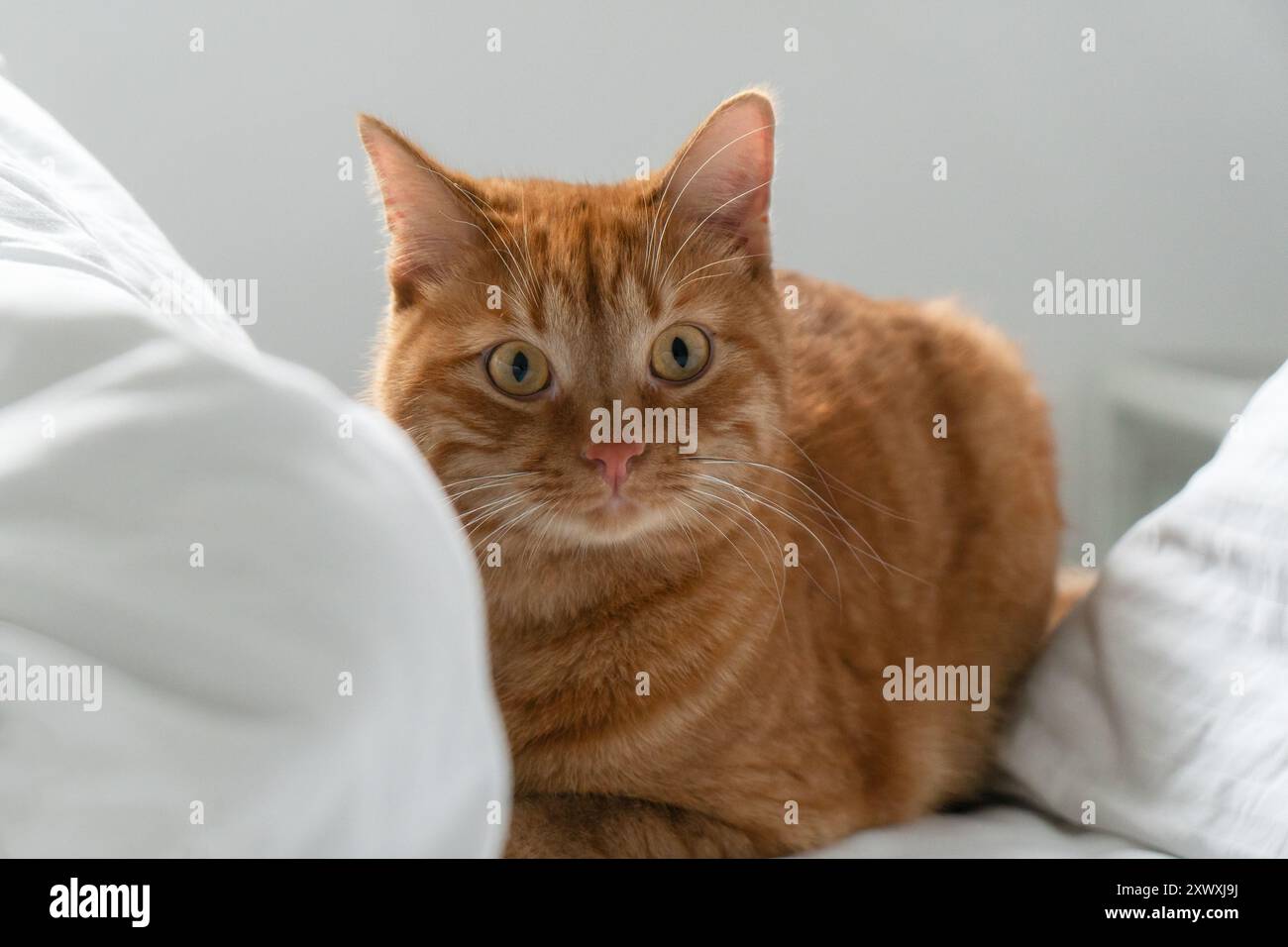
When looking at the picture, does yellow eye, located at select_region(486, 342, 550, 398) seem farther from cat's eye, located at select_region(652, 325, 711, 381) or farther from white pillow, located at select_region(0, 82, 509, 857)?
white pillow, located at select_region(0, 82, 509, 857)

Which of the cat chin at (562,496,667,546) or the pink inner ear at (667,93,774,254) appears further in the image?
the pink inner ear at (667,93,774,254)

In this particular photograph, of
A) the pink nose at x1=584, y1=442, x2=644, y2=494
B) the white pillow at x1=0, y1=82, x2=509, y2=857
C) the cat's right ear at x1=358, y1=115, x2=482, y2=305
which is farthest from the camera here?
the cat's right ear at x1=358, y1=115, x2=482, y2=305

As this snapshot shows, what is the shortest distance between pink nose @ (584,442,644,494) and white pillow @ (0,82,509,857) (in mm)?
465

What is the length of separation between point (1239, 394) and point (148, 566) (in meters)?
2.00

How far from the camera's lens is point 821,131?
253cm

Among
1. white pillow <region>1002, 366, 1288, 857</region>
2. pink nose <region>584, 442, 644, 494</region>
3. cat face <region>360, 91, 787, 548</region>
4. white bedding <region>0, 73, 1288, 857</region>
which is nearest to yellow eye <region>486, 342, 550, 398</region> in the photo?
cat face <region>360, 91, 787, 548</region>

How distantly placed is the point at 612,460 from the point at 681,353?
187 millimetres

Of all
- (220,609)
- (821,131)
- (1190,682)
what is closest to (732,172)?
(1190,682)

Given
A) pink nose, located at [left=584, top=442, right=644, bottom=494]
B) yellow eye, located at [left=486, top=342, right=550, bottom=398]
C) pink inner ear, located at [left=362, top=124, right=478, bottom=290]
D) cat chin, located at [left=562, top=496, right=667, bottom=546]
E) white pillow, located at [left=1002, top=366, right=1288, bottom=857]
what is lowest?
white pillow, located at [left=1002, top=366, right=1288, bottom=857]

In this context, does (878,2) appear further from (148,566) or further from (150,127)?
(148,566)

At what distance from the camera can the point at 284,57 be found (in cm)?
238

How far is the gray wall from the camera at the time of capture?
7.79 ft
